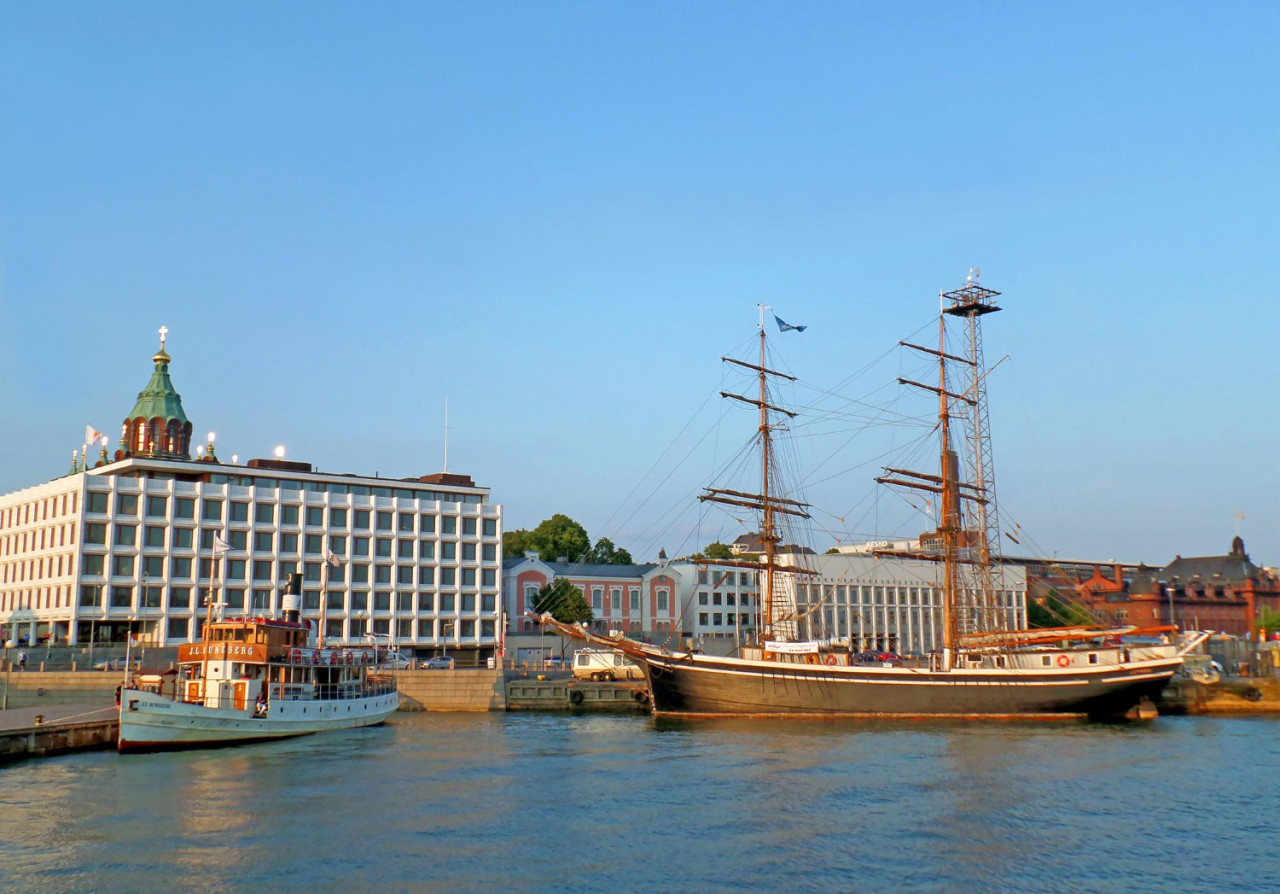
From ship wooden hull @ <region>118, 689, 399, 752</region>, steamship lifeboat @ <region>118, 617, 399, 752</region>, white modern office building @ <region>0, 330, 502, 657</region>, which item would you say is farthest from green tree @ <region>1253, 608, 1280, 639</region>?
ship wooden hull @ <region>118, 689, 399, 752</region>

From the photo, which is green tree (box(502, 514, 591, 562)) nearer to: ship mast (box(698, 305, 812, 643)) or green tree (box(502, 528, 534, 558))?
green tree (box(502, 528, 534, 558))

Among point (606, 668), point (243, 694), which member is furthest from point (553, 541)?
point (243, 694)

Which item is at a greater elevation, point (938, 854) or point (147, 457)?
point (147, 457)

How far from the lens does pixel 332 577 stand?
110m

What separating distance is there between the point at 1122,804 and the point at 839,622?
102m

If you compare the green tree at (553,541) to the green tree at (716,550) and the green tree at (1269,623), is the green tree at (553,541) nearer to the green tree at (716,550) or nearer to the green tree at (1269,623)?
the green tree at (716,550)

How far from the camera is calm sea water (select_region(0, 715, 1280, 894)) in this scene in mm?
30297

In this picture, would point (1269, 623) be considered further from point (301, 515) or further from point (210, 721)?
point (210, 721)

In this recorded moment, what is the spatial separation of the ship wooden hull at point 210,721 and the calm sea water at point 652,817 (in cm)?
237

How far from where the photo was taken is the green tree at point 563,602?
4872 inches

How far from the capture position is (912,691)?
248 feet

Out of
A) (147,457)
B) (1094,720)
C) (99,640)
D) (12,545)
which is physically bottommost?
(1094,720)

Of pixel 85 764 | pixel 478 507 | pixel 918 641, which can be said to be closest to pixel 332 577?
pixel 478 507

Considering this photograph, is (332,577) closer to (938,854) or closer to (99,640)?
(99,640)
